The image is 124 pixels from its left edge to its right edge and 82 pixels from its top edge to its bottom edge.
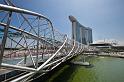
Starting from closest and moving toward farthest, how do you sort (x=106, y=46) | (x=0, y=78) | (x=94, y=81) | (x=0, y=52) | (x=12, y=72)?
(x=0, y=52)
(x=0, y=78)
(x=12, y=72)
(x=94, y=81)
(x=106, y=46)

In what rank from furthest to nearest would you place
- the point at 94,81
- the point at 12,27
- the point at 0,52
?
the point at 94,81
the point at 12,27
the point at 0,52

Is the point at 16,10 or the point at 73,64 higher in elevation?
the point at 16,10

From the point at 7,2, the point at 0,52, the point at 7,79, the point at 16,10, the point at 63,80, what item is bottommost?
the point at 63,80

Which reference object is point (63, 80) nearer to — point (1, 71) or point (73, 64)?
point (1, 71)

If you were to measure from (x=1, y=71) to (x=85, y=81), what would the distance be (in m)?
15.8

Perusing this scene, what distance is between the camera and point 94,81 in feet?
82.0

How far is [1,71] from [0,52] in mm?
5150

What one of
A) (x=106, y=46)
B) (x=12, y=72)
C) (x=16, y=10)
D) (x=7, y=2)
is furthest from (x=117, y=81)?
(x=106, y=46)

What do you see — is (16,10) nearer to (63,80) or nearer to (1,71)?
(1,71)

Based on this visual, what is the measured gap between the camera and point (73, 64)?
47531mm

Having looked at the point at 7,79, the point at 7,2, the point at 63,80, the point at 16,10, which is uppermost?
the point at 7,2

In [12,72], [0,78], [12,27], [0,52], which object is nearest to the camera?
[0,52]

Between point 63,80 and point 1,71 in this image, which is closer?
point 1,71

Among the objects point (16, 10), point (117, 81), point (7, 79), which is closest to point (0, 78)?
point (7, 79)
